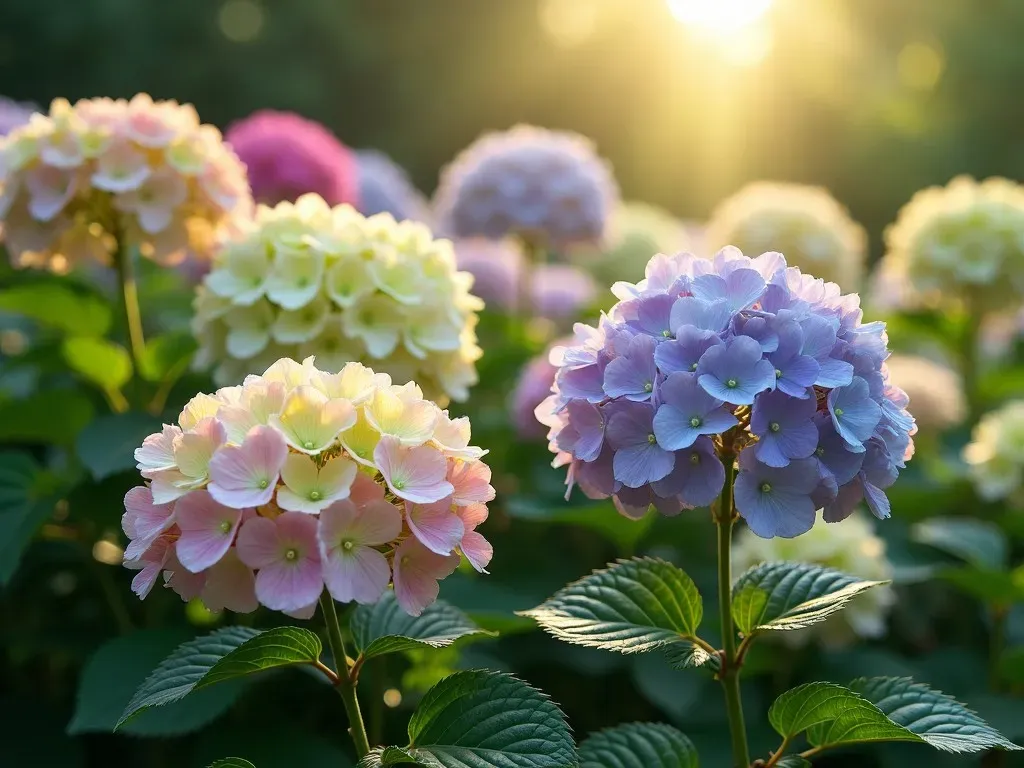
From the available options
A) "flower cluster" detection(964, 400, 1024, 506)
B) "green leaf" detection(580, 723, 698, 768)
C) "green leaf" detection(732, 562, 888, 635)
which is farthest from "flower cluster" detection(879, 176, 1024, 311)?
"green leaf" detection(580, 723, 698, 768)

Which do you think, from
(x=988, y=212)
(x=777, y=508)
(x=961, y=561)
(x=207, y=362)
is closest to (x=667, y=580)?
(x=777, y=508)

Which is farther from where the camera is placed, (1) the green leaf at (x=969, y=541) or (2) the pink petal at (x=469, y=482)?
(1) the green leaf at (x=969, y=541)

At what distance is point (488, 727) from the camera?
105cm

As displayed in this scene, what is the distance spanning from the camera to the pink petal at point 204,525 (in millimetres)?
938

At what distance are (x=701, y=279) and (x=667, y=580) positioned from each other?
0.35 meters

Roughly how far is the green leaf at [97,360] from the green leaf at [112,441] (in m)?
0.17

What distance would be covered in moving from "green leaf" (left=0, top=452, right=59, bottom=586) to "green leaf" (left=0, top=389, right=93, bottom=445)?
0.07m

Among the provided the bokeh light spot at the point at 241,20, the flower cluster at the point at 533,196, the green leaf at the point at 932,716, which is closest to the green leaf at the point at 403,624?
the green leaf at the point at 932,716

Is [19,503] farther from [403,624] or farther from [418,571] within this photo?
[418,571]

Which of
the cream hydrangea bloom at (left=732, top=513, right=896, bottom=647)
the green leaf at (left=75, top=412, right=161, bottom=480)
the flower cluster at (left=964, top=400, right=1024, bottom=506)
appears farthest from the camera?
the flower cluster at (left=964, top=400, right=1024, bottom=506)

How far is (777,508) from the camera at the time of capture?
1.05 m

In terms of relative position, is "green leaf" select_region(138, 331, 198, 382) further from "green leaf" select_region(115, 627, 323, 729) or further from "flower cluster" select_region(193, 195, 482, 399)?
"green leaf" select_region(115, 627, 323, 729)

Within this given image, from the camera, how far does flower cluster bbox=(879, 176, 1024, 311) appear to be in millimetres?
2684

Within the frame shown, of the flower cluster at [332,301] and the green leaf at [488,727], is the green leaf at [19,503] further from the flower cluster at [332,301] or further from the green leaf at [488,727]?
the green leaf at [488,727]
